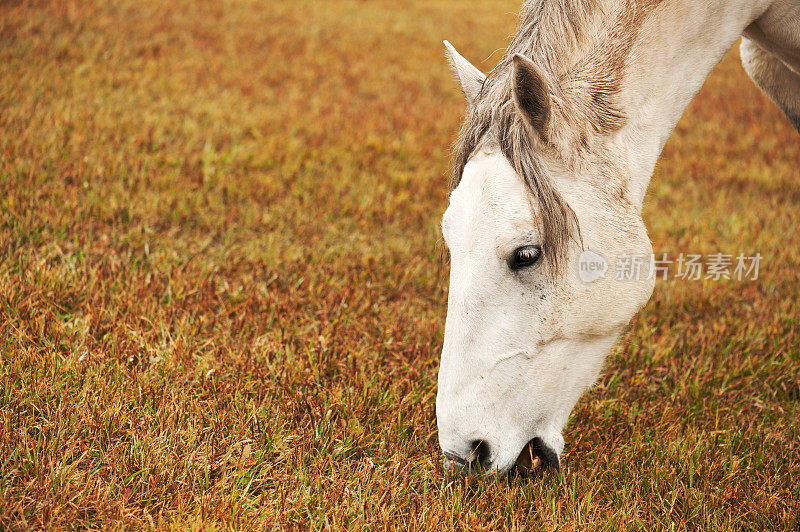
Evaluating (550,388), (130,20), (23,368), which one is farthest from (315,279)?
(130,20)

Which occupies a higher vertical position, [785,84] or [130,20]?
[785,84]

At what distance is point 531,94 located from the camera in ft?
7.15

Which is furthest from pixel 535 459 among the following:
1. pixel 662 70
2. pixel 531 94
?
pixel 662 70

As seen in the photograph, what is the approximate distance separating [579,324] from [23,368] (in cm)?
241

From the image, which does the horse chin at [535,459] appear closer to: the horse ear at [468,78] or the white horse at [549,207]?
the white horse at [549,207]

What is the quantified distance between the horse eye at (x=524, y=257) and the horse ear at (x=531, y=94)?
0.44 metres

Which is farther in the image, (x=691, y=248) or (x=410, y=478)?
(x=691, y=248)

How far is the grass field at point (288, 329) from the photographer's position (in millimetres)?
2301

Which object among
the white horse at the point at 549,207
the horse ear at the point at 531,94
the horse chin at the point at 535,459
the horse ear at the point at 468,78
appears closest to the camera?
the horse ear at the point at 531,94

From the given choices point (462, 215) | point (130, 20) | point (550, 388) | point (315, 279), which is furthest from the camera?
point (130, 20)

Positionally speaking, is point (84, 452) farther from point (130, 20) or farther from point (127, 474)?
point (130, 20)

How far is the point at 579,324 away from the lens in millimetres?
2371

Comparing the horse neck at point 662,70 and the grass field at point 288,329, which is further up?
the horse neck at point 662,70

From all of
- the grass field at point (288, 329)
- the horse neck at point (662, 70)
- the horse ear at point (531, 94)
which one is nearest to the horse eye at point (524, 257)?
the horse ear at point (531, 94)
